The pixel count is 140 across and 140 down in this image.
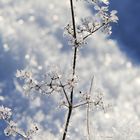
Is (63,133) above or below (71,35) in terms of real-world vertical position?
below

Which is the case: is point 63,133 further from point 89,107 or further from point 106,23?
point 106,23

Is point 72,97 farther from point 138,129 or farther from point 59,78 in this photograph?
point 138,129

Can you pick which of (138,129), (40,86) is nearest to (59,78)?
(40,86)

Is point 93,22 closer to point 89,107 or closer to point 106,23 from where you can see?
point 106,23

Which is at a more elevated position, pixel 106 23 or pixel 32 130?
pixel 106 23


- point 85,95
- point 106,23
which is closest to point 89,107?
point 85,95

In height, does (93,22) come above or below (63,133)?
above

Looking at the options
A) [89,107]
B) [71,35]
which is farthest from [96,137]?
A: [71,35]
